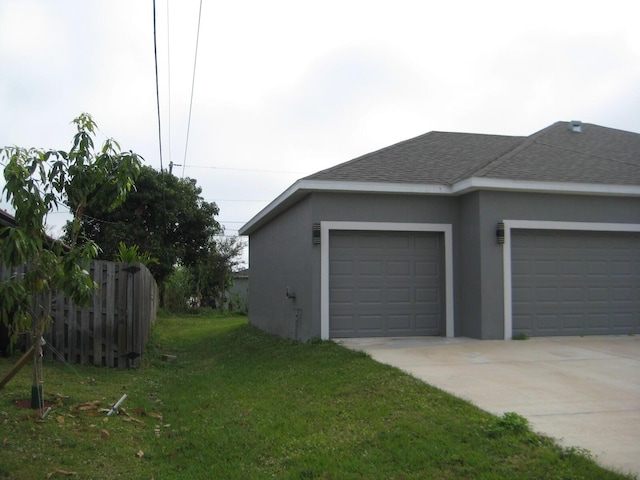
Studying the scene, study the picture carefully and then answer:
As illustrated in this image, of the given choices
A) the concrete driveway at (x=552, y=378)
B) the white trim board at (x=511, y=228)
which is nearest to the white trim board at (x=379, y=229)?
the concrete driveway at (x=552, y=378)

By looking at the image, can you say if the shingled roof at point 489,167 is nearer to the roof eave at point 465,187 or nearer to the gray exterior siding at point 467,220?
the roof eave at point 465,187

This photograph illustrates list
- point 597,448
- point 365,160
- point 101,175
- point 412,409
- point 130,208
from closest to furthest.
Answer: point 597,448, point 412,409, point 101,175, point 365,160, point 130,208

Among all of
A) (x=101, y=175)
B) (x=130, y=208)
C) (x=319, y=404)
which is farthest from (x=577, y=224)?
(x=130, y=208)

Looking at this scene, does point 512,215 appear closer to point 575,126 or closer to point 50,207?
point 575,126

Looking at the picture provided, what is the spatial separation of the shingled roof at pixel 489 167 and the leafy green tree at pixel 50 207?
4.82 m

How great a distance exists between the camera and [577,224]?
37.8ft

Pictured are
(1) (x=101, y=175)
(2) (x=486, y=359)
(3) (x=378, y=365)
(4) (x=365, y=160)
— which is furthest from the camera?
(4) (x=365, y=160)

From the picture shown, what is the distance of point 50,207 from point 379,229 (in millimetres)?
6518

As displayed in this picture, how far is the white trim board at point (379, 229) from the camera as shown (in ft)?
36.3

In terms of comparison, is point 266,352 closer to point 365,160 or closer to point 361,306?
point 361,306

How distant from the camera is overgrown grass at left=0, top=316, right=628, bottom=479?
4.58 meters

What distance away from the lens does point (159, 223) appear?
24.9 meters

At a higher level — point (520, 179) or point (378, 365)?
point (520, 179)

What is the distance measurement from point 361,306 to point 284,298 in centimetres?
294
